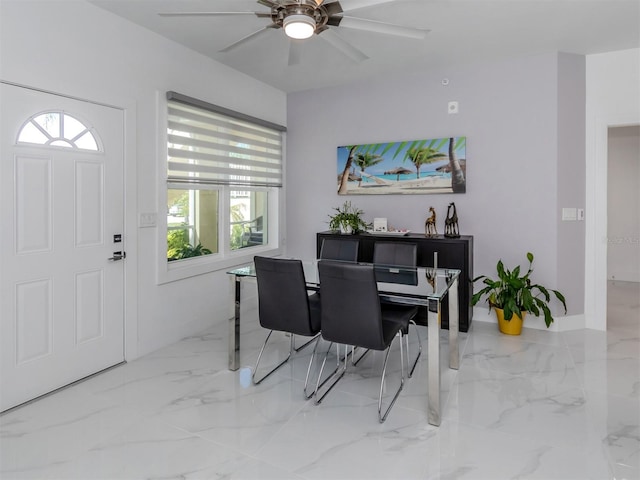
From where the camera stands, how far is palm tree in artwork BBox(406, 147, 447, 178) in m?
4.16

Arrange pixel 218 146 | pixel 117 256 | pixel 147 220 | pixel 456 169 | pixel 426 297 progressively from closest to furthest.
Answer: pixel 426 297, pixel 117 256, pixel 147 220, pixel 218 146, pixel 456 169

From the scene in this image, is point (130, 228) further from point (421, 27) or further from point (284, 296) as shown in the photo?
point (421, 27)

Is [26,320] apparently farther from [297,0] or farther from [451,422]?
[451,422]

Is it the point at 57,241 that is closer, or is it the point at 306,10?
the point at 306,10

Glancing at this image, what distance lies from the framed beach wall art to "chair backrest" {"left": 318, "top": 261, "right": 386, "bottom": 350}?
2264 mm

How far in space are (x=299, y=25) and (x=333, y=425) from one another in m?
2.27

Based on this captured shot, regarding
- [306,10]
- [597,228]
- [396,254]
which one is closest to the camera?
[306,10]

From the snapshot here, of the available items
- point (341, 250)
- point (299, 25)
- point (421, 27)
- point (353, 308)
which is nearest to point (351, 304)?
point (353, 308)

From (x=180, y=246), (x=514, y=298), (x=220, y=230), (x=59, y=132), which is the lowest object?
(x=514, y=298)

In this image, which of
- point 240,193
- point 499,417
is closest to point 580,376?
point 499,417

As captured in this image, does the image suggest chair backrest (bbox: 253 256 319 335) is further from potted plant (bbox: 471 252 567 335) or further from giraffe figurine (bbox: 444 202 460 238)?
giraffe figurine (bbox: 444 202 460 238)

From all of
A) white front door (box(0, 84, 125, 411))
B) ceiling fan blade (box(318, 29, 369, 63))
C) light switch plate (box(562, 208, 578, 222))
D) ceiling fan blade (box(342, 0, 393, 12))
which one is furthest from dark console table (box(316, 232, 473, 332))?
white front door (box(0, 84, 125, 411))

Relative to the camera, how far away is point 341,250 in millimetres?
3818

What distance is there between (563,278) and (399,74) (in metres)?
2.69
